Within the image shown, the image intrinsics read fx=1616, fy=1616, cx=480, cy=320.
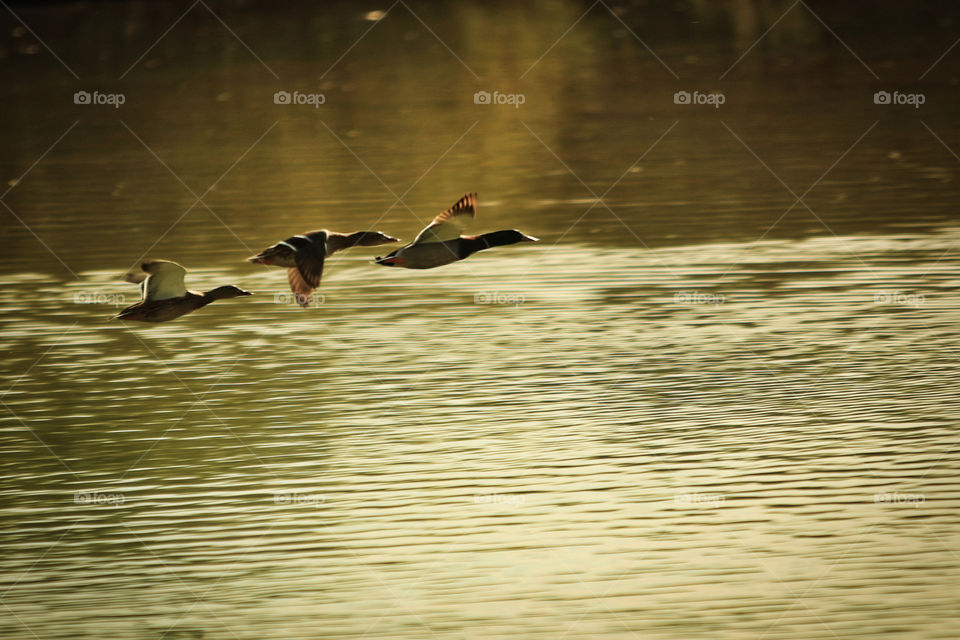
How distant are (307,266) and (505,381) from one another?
721cm

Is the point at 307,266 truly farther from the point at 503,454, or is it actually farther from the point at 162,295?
the point at 503,454

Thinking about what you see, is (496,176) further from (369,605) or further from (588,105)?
(369,605)

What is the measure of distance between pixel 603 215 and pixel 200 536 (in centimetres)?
1408

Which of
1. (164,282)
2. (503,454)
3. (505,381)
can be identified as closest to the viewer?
(164,282)

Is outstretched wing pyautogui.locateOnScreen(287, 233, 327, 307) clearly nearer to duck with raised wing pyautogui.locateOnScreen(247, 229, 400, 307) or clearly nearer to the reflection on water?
duck with raised wing pyautogui.locateOnScreen(247, 229, 400, 307)

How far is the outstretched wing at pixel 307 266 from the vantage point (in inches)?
416

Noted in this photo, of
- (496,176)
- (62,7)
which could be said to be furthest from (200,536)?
(62,7)

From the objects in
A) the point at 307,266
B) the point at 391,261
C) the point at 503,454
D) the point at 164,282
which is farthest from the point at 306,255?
the point at 503,454

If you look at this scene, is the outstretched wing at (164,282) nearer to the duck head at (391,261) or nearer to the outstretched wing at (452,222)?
the duck head at (391,261)

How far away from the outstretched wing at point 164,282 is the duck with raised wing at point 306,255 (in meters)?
1.05

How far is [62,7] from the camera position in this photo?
5828 centimetres

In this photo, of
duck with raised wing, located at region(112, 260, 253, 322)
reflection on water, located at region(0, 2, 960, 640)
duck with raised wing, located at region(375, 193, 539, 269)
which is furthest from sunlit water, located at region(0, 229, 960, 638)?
duck with raised wing, located at region(375, 193, 539, 269)

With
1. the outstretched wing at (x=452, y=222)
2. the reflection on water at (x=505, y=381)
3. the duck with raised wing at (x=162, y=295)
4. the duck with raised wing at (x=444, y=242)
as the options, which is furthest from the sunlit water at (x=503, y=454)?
the outstretched wing at (x=452, y=222)

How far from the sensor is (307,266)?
1062cm
